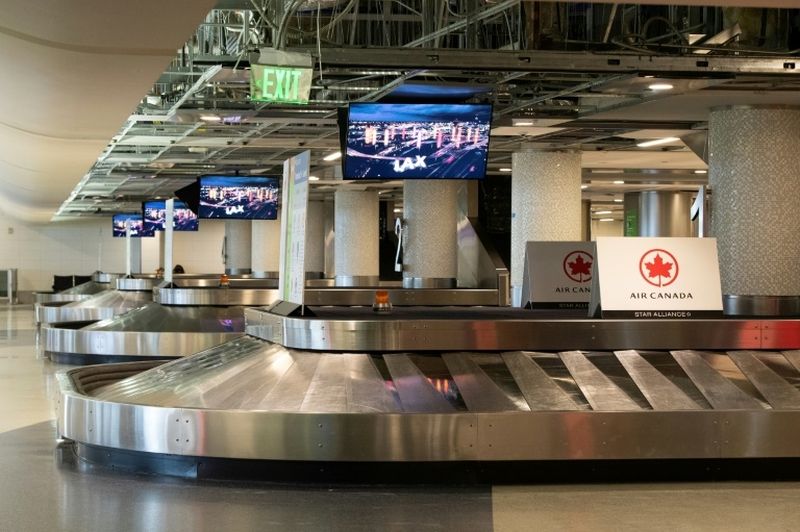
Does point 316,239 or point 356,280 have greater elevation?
point 316,239

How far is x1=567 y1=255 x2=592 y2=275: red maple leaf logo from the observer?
44.0 feet

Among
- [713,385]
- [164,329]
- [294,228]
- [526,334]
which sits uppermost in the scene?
[294,228]

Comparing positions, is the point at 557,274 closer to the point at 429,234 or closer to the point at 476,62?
the point at 476,62

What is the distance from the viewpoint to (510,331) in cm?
1001

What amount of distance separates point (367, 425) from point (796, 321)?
14.6 ft

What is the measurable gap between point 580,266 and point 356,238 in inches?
666

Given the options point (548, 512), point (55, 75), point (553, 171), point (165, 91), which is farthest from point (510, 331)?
point (553, 171)

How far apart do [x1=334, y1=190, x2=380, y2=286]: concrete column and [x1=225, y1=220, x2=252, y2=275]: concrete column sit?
10.6 meters

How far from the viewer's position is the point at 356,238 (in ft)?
98.4

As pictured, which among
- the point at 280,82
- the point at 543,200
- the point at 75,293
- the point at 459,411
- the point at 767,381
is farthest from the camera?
the point at 75,293

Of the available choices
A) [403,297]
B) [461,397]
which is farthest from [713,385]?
[403,297]

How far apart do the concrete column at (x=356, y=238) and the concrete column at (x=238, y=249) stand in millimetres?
10602

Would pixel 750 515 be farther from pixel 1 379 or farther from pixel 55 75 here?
pixel 1 379

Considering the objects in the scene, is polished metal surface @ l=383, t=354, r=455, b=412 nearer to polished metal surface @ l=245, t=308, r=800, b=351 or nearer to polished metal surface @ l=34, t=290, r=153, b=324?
polished metal surface @ l=245, t=308, r=800, b=351
